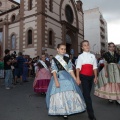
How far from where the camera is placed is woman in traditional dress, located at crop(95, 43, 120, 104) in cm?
668

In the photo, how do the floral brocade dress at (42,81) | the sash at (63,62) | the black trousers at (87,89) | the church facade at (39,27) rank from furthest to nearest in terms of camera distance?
the church facade at (39,27) < the floral brocade dress at (42,81) < the sash at (63,62) < the black trousers at (87,89)

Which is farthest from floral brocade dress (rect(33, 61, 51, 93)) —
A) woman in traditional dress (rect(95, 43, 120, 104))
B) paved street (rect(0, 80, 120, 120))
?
woman in traditional dress (rect(95, 43, 120, 104))

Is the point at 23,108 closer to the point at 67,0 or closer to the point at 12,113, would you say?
the point at 12,113

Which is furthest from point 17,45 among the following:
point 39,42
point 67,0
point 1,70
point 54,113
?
point 54,113

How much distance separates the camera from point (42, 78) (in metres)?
8.87

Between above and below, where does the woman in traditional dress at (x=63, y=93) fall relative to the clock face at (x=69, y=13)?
below

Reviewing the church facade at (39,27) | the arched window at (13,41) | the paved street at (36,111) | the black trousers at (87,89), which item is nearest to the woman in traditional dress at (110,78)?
the paved street at (36,111)

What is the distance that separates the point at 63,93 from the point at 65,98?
0.12 metres

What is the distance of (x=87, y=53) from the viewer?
5.28 metres

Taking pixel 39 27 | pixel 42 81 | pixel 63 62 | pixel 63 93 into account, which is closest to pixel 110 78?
pixel 63 62

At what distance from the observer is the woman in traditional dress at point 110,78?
263 inches

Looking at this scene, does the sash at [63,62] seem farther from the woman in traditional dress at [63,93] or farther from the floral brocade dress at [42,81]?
the floral brocade dress at [42,81]

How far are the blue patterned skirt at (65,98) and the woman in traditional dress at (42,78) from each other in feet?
12.3

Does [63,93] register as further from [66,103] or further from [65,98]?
[66,103]
